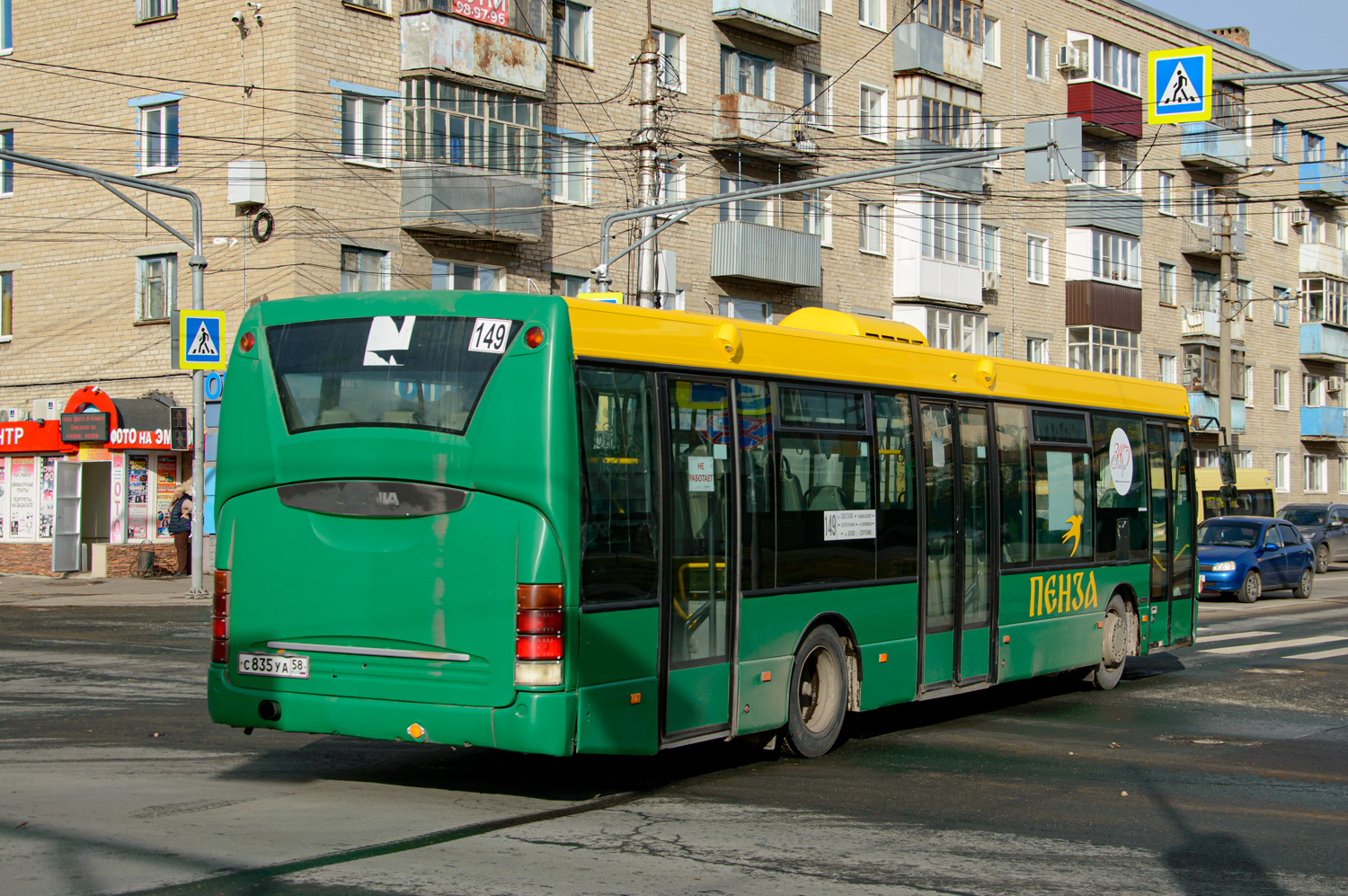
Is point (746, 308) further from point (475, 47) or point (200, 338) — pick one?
point (200, 338)

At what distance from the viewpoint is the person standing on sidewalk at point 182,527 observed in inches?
1203

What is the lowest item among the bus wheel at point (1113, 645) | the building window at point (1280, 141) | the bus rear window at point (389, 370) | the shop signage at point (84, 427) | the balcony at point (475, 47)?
the bus wheel at point (1113, 645)

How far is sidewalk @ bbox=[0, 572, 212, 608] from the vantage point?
24.9 metres

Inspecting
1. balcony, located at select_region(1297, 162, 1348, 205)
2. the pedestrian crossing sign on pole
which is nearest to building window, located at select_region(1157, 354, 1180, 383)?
balcony, located at select_region(1297, 162, 1348, 205)

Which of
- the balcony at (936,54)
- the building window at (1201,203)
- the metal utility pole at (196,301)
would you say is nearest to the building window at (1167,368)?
the building window at (1201,203)

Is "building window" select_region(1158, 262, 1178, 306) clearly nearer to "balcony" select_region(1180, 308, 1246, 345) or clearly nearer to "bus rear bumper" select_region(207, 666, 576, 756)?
"balcony" select_region(1180, 308, 1246, 345)

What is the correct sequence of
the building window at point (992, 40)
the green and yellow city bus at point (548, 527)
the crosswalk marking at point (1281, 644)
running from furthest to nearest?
the building window at point (992, 40)
the crosswalk marking at point (1281, 644)
the green and yellow city bus at point (548, 527)

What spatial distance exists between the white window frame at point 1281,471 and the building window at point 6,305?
155ft

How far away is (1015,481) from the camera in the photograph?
12289 mm

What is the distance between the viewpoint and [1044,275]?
161ft

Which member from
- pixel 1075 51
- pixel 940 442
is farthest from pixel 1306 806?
pixel 1075 51

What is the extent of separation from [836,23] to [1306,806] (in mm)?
36170

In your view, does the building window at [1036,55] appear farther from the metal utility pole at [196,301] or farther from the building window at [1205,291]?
the metal utility pole at [196,301]

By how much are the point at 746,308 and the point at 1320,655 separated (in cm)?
2260
